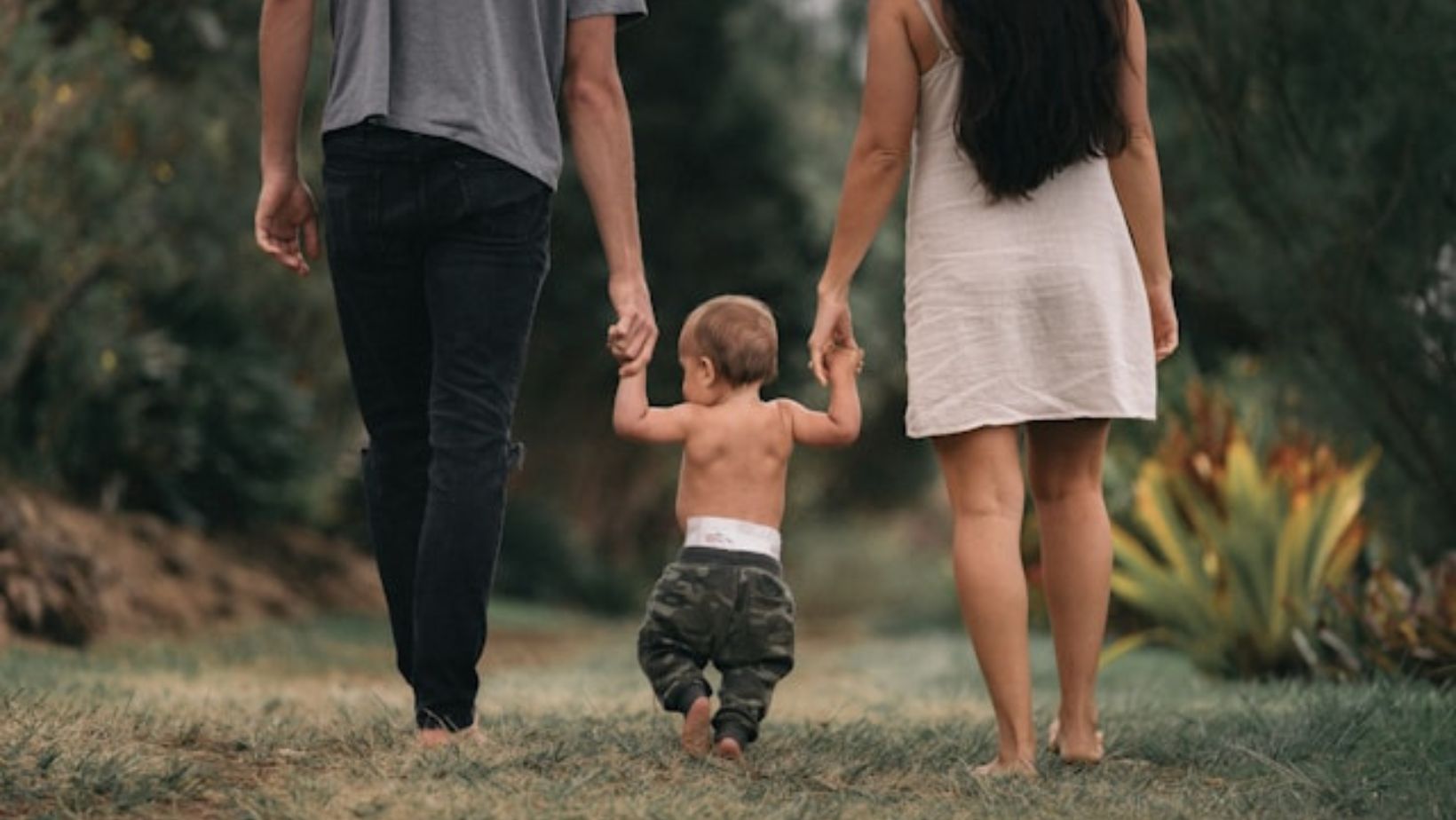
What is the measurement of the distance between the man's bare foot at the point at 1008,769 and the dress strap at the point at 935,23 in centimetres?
147

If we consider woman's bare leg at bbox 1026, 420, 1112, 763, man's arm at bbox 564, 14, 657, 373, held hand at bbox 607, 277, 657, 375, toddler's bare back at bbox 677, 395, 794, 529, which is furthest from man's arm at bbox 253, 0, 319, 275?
woman's bare leg at bbox 1026, 420, 1112, 763

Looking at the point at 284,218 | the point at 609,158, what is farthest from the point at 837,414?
the point at 284,218

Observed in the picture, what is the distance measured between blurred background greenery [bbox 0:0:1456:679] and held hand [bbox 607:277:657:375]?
3307 millimetres

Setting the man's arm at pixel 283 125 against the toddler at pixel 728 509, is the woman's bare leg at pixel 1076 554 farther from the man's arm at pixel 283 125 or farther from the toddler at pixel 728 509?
the man's arm at pixel 283 125

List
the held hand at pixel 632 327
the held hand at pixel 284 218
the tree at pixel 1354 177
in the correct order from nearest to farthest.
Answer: the held hand at pixel 632 327
the held hand at pixel 284 218
the tree at pixel 1354 177

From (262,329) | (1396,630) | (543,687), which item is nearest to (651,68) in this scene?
(262,329)

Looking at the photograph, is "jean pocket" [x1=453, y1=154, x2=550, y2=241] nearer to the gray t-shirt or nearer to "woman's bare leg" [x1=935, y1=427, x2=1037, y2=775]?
the gray t-shirt

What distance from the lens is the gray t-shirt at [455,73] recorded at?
402cm

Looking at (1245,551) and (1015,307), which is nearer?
(1015,307)

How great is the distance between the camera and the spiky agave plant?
820 centimetres

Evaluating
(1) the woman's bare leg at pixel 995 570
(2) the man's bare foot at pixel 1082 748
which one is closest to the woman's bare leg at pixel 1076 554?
(2) the man's bare foot at pixel 1082 748

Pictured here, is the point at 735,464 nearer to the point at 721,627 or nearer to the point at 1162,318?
the point at 721,627

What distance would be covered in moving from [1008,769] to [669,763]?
681mm

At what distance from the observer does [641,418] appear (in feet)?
13.9
